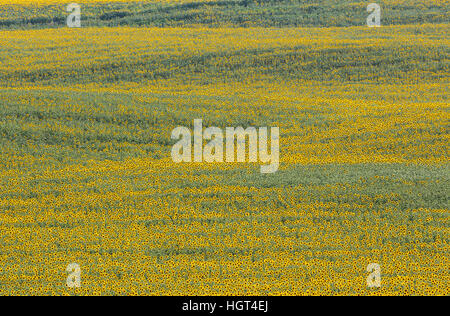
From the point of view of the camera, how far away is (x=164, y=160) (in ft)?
75.2

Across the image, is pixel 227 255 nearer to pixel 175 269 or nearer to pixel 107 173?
pixel 175 269

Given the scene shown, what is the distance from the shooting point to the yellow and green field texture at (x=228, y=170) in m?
11.5

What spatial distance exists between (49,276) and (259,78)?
3391 cm

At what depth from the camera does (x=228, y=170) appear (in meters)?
20.4

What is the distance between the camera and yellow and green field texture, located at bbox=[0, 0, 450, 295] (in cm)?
1148
